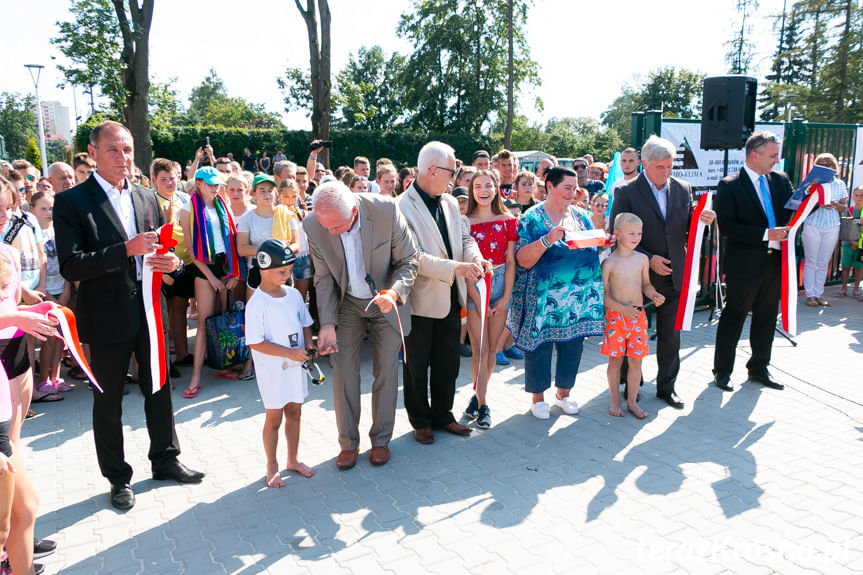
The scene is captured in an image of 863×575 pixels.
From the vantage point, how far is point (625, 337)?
4.84 m

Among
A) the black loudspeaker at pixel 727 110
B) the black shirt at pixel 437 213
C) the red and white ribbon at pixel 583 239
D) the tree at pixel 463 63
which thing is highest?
the tree at pixel 463 63

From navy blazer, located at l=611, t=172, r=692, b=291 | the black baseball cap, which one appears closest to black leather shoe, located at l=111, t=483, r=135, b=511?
the black baseball cap

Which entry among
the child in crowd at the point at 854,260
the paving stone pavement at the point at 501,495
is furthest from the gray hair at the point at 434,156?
the child in crowd at the point at 854,260

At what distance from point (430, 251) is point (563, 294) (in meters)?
1.18

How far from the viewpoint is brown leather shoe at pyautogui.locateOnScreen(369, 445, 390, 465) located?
4.12 metres

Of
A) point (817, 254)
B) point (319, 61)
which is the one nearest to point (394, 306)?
point (817, 254)

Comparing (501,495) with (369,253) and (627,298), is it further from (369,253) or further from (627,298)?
(627,298)

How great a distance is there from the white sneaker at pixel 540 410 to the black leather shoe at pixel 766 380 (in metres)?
→ 2.27

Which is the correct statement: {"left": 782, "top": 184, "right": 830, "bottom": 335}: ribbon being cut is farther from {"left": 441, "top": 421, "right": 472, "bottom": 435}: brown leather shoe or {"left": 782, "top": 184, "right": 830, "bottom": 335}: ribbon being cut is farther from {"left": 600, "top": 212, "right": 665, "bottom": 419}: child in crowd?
{"left": 441, "top": 421, "right": 472, "bottom": 435}: brown leather shoe

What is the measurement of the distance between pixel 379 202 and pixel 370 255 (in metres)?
0.35

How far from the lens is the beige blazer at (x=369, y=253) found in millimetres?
3869

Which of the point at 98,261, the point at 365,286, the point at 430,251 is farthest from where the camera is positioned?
the point at 430,251

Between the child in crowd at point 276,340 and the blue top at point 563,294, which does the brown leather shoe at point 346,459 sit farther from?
the blue top at point 563,294

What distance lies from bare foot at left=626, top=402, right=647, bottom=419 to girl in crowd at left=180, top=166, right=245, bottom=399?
3.94 metres
